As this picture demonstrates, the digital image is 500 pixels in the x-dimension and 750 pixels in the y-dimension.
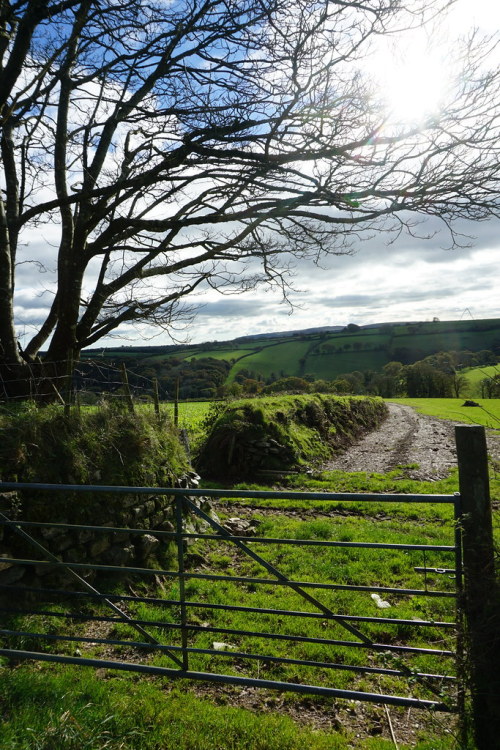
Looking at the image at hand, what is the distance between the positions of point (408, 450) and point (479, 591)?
17638 mm

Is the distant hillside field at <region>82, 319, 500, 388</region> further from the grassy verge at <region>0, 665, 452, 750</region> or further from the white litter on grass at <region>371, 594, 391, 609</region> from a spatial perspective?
the grassy verge at <region>0, 665, 452, 750</region>

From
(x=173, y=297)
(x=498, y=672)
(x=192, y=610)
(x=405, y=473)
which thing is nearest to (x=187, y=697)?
(x=192, y=610)

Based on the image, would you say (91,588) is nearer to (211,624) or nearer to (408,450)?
(211,624)

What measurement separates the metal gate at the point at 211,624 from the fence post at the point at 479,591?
93 mm

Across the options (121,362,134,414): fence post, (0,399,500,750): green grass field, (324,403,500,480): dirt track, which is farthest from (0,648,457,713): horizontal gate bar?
(324,403,500,480): dirt track

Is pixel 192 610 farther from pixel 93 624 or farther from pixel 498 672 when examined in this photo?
pixel 498 672

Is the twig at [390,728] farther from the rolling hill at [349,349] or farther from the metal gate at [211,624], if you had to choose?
the rolling hill at [349,349]

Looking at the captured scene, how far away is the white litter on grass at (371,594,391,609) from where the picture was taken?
5719 millimetres

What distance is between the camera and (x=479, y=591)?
3.17 meters

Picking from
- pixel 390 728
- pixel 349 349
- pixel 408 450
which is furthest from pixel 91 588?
pixel 349 349

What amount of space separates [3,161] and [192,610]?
943cm

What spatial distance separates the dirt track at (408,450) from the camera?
53.3 ft

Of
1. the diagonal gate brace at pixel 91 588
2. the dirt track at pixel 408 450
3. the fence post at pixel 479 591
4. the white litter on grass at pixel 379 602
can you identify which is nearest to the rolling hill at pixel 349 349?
the dirt track at pixel 408 450

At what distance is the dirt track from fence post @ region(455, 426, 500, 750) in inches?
469
